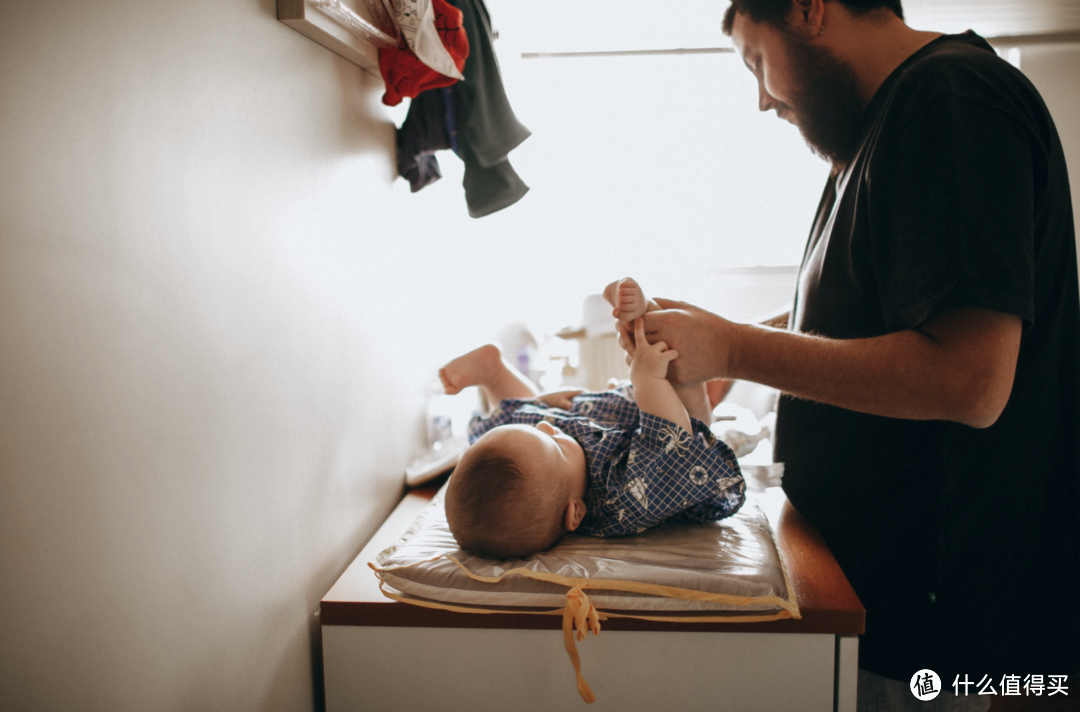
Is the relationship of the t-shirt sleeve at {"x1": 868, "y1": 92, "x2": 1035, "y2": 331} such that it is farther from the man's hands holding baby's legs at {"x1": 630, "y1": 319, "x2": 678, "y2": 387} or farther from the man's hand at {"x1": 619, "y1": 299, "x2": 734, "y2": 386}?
the man's hands holding baby's legs at {"x1": 630, "y1": 319, "x2": 678, "y2": 387}

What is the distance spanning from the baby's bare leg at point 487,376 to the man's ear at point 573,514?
1.53 feet

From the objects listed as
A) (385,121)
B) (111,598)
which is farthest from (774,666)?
(385,121)

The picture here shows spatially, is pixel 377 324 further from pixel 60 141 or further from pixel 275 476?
pixel 60 141

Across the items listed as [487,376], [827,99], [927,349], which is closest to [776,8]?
[827,99]

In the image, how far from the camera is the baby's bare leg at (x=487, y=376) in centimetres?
148

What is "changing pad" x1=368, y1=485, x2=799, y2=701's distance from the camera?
0.91 meters

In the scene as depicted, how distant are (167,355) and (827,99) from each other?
3.36 ft

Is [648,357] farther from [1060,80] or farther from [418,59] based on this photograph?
[1060,80]

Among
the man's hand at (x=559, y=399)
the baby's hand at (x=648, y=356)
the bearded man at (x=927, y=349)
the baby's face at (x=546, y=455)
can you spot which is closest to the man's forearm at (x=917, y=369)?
the bearded man at (x=927, y=349)

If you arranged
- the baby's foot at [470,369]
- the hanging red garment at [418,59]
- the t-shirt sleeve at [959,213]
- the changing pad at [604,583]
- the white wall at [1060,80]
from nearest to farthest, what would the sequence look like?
the t-shirt sleeve at [959,213] → the changing pad at [604,583] → the hanging red garment at [418,59] → the baby's foot at [470,369] → the white wall at [1060,80]

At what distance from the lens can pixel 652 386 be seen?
44.9 inches

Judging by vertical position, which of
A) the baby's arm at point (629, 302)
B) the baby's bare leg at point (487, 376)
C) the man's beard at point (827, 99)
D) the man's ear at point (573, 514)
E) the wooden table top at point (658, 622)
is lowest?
the wooden table top at point (658, 622)

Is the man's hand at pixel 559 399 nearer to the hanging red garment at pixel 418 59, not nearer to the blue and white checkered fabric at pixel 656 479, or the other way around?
the blue and white checkered fabric at pixel 656 479

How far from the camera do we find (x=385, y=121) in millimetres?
1443
